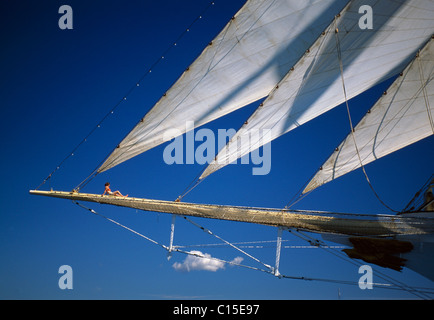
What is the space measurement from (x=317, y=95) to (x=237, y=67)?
315 centimetres

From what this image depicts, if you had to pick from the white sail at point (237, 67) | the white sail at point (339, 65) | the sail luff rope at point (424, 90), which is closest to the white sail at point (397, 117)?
the sail luff rope at point (424, 90)

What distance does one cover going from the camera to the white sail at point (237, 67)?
41.6 ft

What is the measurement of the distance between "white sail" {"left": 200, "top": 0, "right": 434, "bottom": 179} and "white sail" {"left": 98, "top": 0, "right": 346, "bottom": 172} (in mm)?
2048

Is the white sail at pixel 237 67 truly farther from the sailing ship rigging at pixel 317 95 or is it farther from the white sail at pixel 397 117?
the white sail at pixel 397 117

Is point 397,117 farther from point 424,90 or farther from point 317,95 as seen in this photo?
point 317,95

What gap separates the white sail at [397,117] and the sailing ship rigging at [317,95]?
0.13ft

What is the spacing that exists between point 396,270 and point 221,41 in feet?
31.8

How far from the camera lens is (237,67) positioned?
14.0 metres

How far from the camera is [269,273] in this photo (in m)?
10.3

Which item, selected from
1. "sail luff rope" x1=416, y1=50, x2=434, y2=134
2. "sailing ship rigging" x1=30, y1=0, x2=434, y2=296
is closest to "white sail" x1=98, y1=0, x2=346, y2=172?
"sailing ship rigging" x1=30, y1=0, x2=434, y2=296

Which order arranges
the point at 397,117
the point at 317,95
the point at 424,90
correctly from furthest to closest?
the point at 424,90 → the point at 397,117 → the point at 317,95

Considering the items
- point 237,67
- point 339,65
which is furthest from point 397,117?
point 237,67
